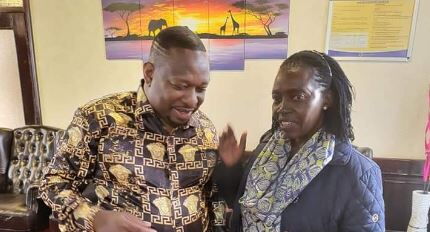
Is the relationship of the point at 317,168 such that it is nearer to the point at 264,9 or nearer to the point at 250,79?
the point at 250,79

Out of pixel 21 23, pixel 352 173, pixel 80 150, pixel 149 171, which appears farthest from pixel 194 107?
pixel 21 23

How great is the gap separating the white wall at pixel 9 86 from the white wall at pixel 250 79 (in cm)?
30

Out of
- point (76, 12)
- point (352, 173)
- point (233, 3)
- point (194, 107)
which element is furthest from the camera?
point (76, 12)

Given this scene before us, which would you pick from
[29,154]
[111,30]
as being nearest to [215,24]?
[111,30]

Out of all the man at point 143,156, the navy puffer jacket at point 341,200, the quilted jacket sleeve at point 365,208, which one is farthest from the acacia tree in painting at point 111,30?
the quilted jacket sleeve at point 365,208

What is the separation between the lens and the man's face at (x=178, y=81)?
42.0 inches

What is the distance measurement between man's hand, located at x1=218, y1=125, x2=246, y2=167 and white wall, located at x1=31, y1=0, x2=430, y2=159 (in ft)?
4.62

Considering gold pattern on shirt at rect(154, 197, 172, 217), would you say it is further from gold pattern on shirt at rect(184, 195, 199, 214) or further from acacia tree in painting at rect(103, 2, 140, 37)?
acacia tree in painting at rect(103, 2, 140, 37)

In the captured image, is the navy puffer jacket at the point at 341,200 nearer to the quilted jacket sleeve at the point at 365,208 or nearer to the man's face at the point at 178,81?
the quilted jacket sleeve at the point at 365,208

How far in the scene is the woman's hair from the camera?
3.44 ft

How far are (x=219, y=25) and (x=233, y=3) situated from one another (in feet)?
0.64

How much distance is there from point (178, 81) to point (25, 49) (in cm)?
255

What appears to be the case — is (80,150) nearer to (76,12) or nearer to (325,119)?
(325,119)

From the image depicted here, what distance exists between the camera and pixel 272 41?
2488 millimetres
